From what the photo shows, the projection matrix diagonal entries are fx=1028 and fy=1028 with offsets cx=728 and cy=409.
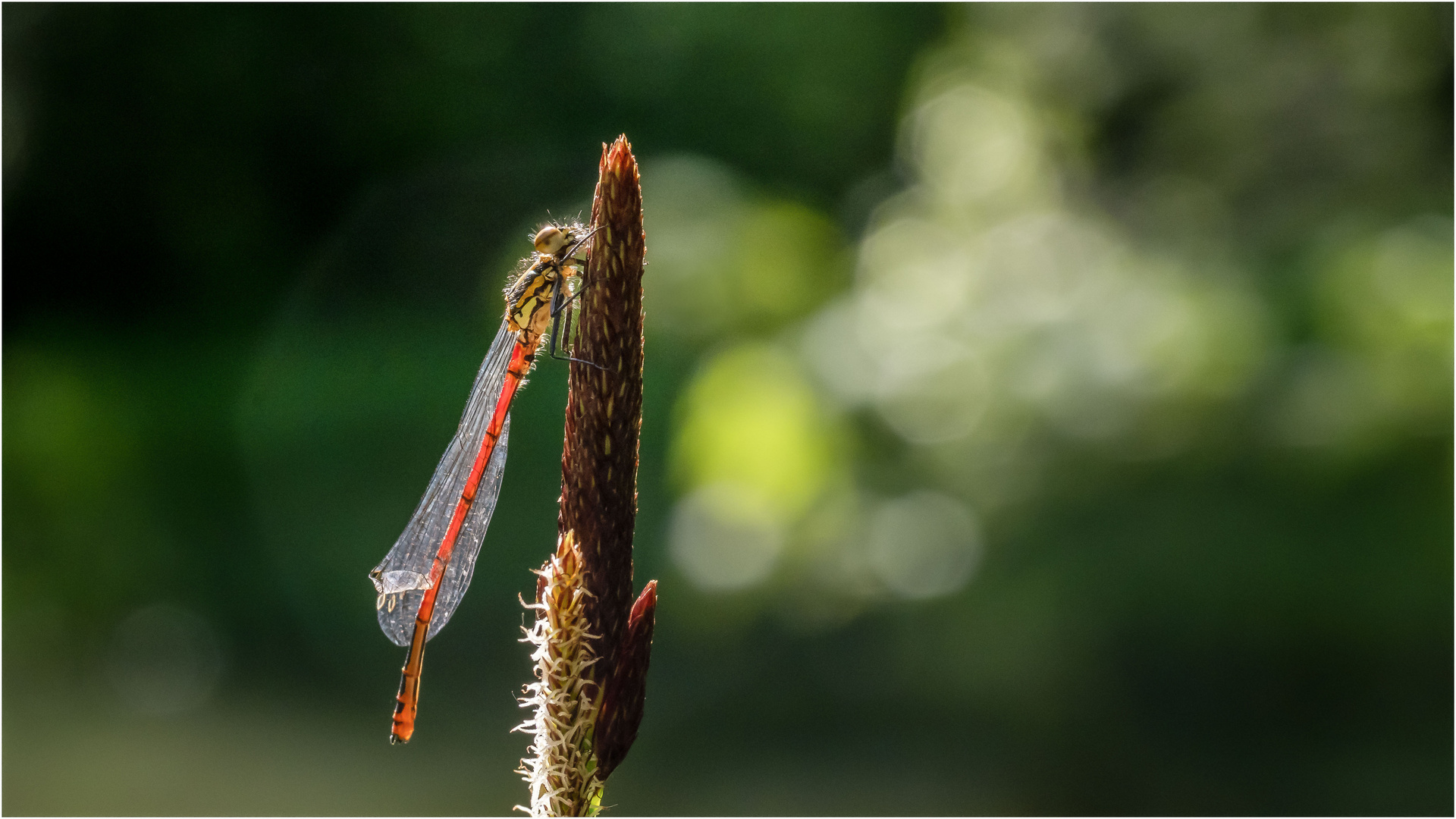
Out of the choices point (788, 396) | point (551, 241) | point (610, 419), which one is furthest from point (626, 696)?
point (788, 396)

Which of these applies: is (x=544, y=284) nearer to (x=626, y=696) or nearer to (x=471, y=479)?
(x=471, y=479)

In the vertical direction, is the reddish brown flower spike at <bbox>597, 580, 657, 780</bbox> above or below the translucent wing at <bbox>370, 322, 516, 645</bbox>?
below

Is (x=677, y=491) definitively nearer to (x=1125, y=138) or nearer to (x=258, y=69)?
(x=1125, y=138)

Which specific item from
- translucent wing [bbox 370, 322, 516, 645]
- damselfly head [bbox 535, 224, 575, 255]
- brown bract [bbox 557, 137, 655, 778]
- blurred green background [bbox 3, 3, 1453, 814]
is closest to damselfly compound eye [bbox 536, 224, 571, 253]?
damselfly head [bbox 535, 224, 575, 255]

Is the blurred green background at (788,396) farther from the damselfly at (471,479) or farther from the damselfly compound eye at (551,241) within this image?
the damselfly compound eye at (551,241)

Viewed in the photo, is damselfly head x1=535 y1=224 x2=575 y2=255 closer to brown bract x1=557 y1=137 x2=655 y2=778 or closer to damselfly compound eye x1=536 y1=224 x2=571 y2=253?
damselfly compound eye x1=536 y1=224 x2=571 y2=253
